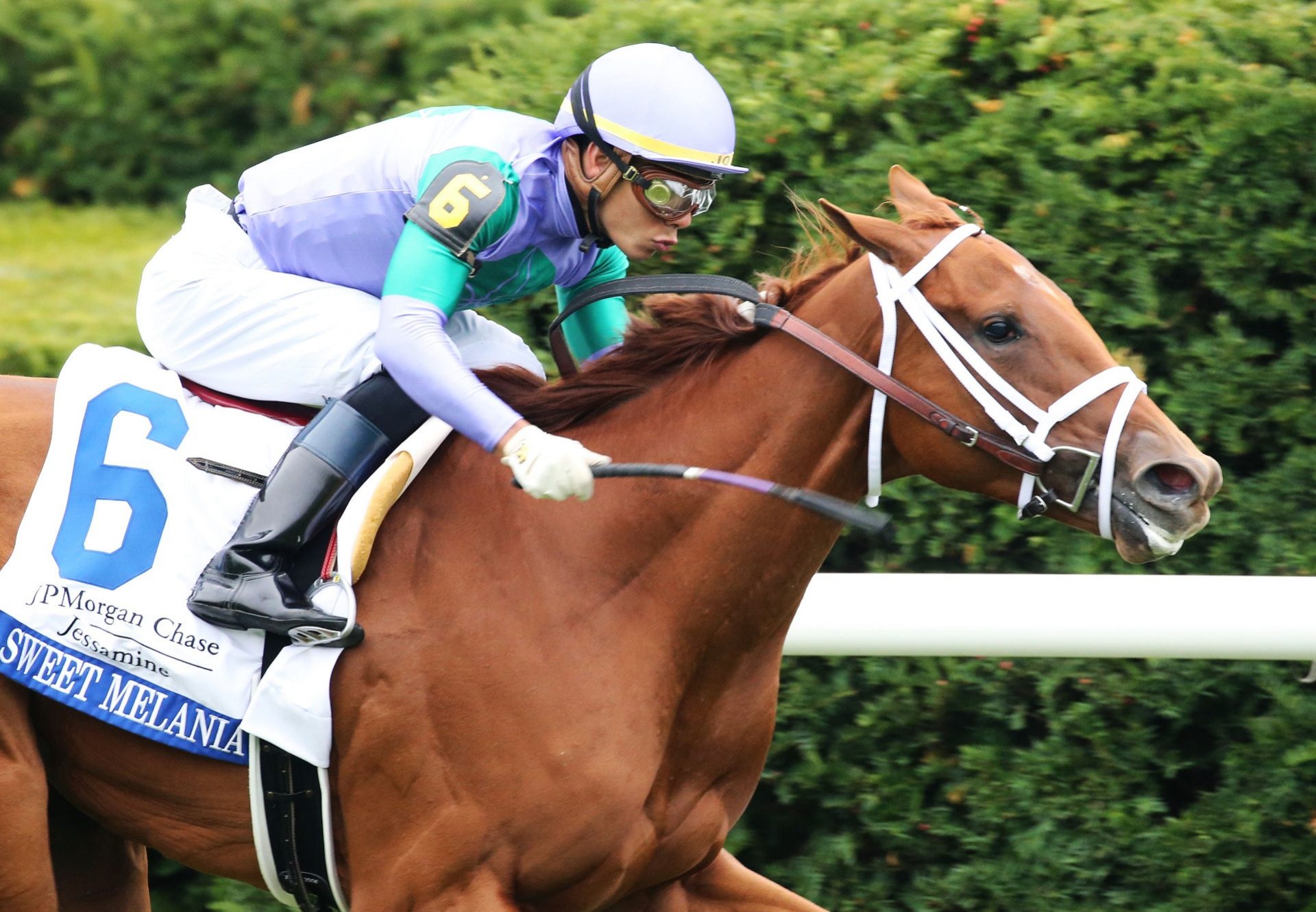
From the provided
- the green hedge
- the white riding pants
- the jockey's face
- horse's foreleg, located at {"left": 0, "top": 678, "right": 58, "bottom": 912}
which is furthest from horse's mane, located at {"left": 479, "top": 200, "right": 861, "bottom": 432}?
A: the green hedge

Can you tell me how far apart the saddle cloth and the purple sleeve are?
431 mm

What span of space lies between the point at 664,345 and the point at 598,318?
52 cm

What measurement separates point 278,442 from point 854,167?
1976 mm

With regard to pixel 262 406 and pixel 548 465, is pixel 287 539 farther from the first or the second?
pixel 548 465

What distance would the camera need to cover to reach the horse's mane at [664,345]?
315cm

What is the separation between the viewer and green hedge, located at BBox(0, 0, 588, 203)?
847 centimetres

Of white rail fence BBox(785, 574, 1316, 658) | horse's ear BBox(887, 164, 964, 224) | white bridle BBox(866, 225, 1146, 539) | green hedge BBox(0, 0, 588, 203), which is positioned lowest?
green hedge BBox(0, 0, 588, 203)

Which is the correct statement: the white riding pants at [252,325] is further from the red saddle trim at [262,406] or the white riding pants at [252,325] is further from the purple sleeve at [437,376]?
the purple sleeve at [437,376]

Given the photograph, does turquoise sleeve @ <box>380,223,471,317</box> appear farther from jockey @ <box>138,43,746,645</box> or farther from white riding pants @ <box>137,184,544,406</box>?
white riding pants @ <box>137,184,544,406</box>

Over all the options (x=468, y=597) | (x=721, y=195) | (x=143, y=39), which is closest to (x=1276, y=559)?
(x=721, y=195)

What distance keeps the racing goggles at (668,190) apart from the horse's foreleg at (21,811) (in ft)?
5.20

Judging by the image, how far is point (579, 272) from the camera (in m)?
3.46

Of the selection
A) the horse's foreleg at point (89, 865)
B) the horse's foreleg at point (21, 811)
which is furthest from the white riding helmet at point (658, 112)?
the horse's foreleg at point (89, 865)

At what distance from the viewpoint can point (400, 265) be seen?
9.76ft
